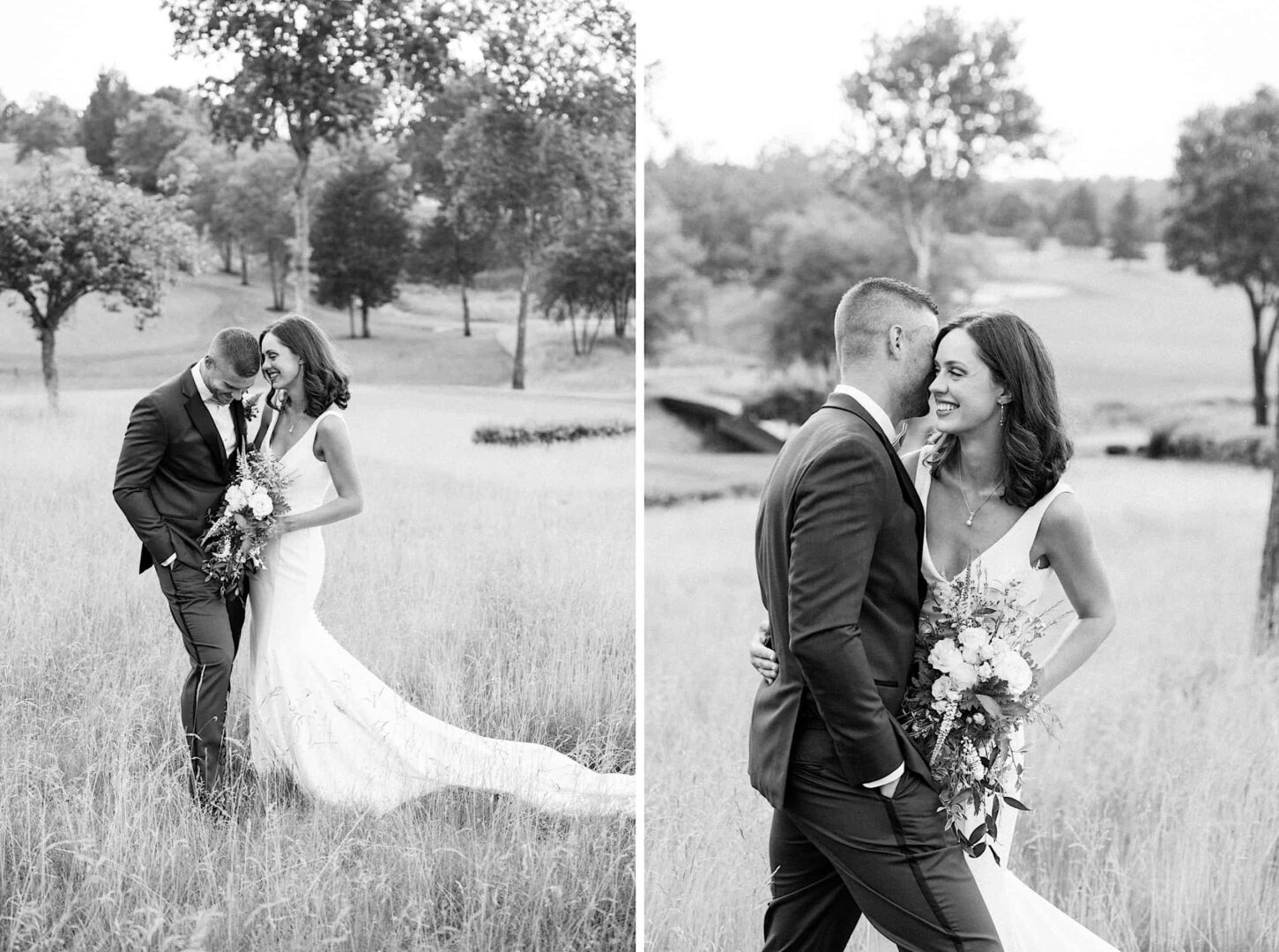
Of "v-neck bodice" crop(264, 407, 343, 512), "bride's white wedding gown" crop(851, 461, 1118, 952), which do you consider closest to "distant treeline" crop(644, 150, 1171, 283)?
"v-neck bodice" crop(264, 407, 343, 512)

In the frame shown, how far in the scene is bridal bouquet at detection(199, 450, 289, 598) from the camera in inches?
124

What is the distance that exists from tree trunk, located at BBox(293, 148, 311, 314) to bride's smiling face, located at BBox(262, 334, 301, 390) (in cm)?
→ 13

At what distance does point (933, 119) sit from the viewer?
21.1 ft

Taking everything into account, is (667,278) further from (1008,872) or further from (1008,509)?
(1008,872)

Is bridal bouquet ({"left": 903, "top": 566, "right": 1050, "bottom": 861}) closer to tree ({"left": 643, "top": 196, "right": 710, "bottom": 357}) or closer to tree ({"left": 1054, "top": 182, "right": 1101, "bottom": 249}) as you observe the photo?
tree ({"left": 1054, "top": 182, "right": 1101, "bottom": 249})

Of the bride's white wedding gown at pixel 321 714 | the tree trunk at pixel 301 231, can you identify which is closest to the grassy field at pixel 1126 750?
the bride's white wedding gown at pixel 321 714

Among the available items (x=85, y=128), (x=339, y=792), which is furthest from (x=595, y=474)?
(x=85, y=128)

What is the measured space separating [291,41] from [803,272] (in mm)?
3910

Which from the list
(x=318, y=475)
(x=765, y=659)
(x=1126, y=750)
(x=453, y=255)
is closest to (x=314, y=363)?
(x=318, y=475)

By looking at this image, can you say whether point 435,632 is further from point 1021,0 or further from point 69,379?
point 1021,0

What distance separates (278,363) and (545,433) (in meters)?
0.86

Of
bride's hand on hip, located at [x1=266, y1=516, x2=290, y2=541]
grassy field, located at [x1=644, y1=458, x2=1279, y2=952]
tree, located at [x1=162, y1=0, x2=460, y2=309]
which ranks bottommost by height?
grassy field, located at [x1=644, y1=458, x2=1279, y2=952]

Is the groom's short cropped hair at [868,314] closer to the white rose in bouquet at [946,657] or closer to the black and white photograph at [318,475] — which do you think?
the white rose in bouquet at [946,657]

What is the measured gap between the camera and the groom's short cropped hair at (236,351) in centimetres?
317
